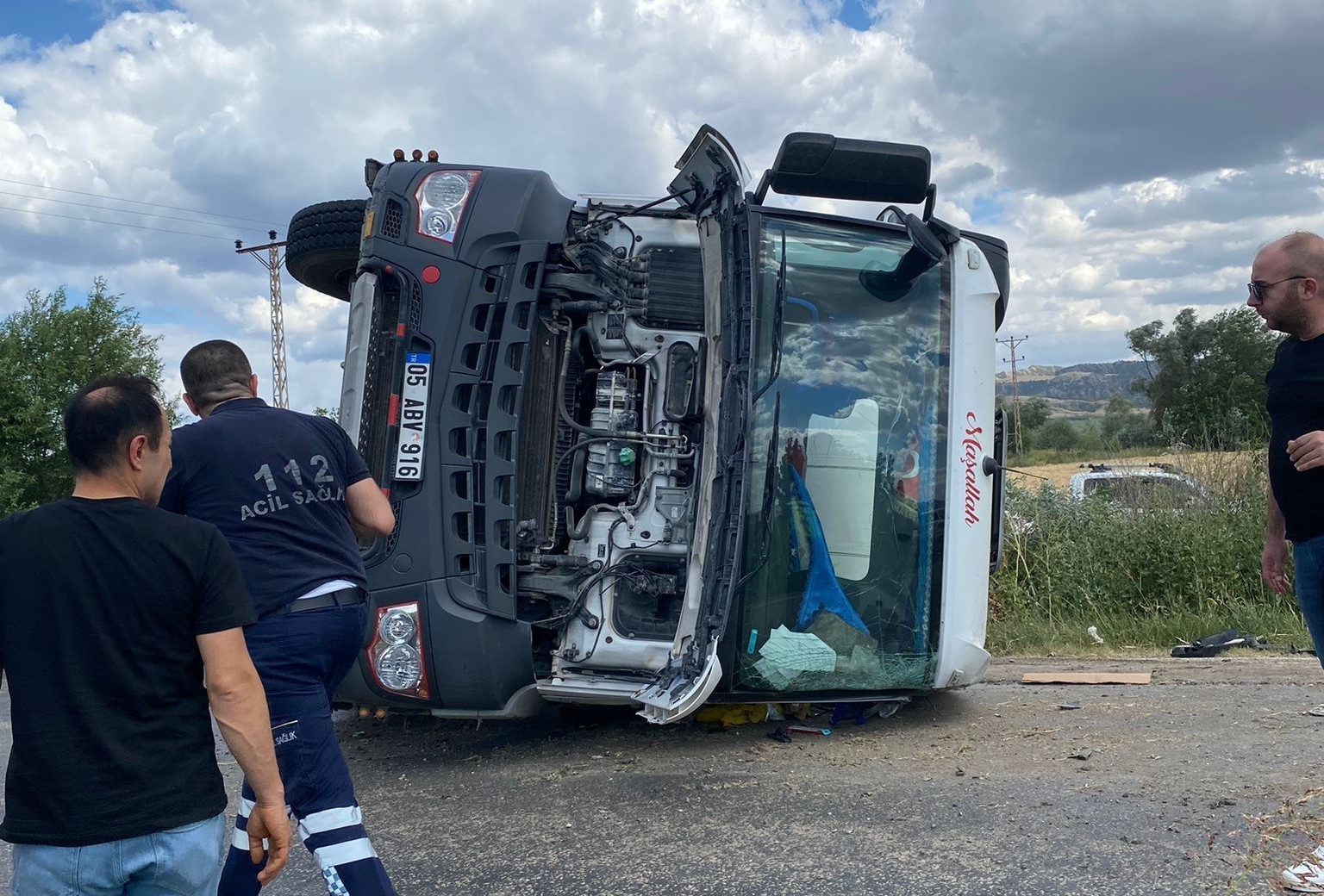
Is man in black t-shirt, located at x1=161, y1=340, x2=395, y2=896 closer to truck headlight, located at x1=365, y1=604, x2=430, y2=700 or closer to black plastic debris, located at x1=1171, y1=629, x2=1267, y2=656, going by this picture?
truck headlight, located at x1=365, y1=604, x2=430, y2=700

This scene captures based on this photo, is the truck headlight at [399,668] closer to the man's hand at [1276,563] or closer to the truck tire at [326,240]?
the truck tire at [326,240]

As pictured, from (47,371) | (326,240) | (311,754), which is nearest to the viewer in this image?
(311,754)

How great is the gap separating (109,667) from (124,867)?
0.36 metres

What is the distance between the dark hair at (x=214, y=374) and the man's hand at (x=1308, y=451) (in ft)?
9.49

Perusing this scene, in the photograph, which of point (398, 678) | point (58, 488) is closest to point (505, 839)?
point (398, 678)

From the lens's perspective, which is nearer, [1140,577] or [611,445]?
[611,445]

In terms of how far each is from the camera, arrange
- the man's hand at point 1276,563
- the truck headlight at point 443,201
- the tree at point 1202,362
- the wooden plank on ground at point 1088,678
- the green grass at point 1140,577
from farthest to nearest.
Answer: the tree at point 1202,362
the green grass at point 1140,577
the wooden plank on ground at point 1088,678
the truck headlight at point 443,201
the man's hand at point 1276,563

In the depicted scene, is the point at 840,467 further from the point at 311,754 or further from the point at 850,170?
the point at 311,754

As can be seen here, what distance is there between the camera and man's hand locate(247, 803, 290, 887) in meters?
2.13

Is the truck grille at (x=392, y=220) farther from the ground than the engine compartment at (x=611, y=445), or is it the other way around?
the truck grille at (x=392, y=220)

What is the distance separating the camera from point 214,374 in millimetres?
3010

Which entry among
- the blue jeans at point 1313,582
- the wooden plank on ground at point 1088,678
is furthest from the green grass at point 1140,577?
the blue jeans at point 1313,582

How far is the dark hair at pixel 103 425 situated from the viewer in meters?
2.01

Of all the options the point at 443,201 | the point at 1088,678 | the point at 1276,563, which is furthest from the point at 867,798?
the point at 443,201
